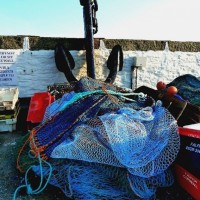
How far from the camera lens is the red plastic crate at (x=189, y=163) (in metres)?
2.48

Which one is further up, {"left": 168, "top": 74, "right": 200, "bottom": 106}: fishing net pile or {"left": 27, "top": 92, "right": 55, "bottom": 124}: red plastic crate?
{"left": 168, "top": 74, "right": 200, "bottom": 106}: fishing net pile

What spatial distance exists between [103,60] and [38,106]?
7.51 ft

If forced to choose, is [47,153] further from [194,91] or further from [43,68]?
[43,68]

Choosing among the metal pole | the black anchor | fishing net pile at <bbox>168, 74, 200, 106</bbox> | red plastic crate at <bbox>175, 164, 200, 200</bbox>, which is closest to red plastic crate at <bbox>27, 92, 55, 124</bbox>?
the black anchor

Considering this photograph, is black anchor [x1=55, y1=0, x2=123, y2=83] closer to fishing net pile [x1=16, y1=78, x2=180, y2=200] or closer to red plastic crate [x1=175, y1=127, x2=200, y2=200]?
fishing net pile [x1=16, y1=78, x2=180, y2=200]

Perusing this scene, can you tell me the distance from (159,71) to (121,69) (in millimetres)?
1248

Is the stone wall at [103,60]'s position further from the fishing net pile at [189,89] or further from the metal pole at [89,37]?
the fishing net pile at [189,89]

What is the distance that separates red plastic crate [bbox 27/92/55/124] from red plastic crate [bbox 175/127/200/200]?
2.21 m

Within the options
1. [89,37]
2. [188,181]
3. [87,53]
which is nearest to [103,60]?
[87,53]

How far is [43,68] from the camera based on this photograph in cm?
575

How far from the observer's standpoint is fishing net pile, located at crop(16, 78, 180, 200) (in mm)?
2496

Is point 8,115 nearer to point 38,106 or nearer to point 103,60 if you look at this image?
point 38,106

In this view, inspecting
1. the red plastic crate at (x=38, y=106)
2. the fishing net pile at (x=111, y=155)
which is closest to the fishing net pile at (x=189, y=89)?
the fishing net pile at (x=111, y=155)

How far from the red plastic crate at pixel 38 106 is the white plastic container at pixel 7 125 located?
1.10 feet
